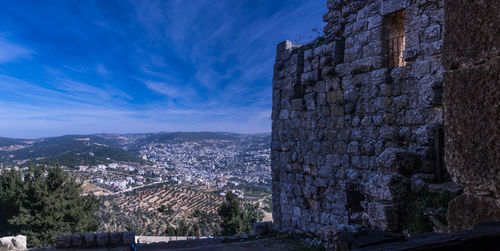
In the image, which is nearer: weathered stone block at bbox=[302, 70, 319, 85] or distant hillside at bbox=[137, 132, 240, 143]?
weathered stone block at bbox=[302, 70, 319, 85]

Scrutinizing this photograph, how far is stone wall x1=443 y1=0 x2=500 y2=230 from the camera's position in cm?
172

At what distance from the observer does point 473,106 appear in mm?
1811

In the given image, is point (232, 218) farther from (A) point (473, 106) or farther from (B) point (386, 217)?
(A) point (473, 106)

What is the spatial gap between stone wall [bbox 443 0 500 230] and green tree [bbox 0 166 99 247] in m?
16.7

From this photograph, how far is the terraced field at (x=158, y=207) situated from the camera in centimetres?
3438

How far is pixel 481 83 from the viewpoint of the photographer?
1775mm

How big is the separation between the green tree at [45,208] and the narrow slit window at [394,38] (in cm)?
1556

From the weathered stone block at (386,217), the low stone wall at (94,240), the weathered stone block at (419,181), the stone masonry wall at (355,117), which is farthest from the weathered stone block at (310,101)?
the low stone wall at (94,240)

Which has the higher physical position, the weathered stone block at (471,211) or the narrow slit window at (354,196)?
the weathered stone block at (471,211)

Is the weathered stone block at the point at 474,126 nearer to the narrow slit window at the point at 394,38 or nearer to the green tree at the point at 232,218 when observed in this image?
the narrow slit window at the point at 394,38

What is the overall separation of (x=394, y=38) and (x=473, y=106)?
13.4 feet

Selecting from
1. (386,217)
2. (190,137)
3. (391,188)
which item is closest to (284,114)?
(391,188)

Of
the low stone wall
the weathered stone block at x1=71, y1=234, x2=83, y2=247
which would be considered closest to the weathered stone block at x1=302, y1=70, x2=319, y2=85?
the low stone wall

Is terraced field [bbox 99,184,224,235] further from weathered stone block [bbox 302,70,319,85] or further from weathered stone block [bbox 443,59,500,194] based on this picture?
weathered stone block [bbox 443,59,500,194]
